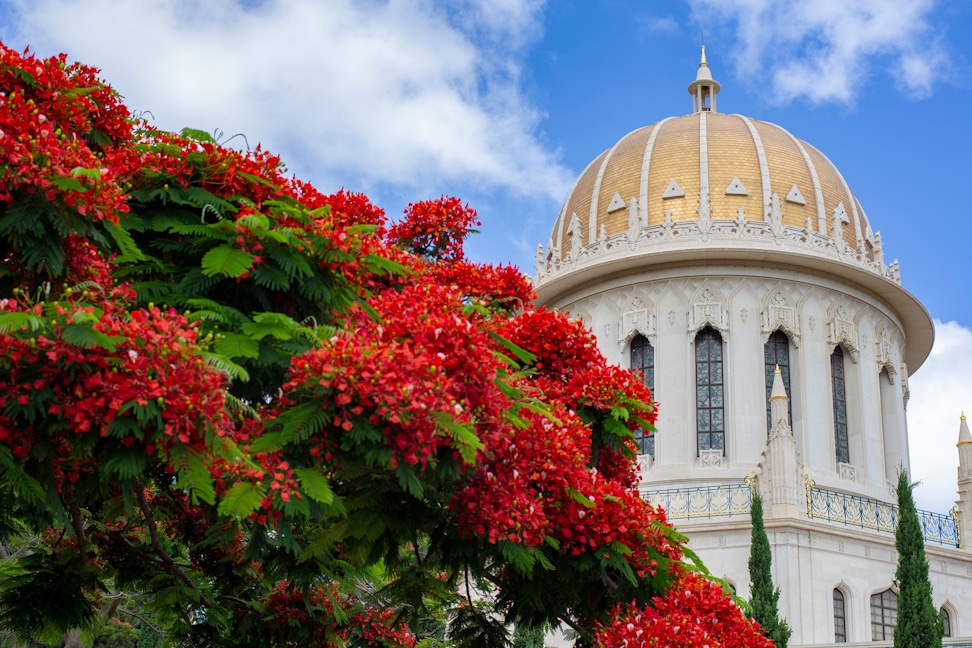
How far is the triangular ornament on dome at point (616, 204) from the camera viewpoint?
39656 mm

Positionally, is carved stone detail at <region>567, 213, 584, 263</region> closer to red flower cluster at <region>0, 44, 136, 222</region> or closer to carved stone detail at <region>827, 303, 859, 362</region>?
carved stone detail at <region>827, 303, 859, 362</region>

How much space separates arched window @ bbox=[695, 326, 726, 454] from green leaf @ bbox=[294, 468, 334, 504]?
2983 centimetres

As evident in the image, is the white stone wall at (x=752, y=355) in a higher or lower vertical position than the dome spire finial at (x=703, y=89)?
lower

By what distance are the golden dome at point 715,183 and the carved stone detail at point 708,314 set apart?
99.1 inches

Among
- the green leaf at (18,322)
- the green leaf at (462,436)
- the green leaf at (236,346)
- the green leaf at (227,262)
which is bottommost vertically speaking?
the green leaf at (462,436)

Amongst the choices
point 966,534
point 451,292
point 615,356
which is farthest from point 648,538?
point 615,356

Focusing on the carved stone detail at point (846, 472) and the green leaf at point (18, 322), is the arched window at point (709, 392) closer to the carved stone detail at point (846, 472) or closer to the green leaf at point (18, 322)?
the carved stone detail at point (846, 472)

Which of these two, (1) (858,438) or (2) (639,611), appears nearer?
(2) (639,611)

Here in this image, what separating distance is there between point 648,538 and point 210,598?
5.16 meters

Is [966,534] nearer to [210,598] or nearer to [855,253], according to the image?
[855,253]

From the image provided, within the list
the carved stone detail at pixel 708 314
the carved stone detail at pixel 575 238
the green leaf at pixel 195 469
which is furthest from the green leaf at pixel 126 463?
the carved stone detail at pixel 575 238

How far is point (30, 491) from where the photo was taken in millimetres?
7219

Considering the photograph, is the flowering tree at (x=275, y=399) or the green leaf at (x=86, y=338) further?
the flowering tree at (x=275, y=399)

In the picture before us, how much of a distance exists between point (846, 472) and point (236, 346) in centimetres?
3157
